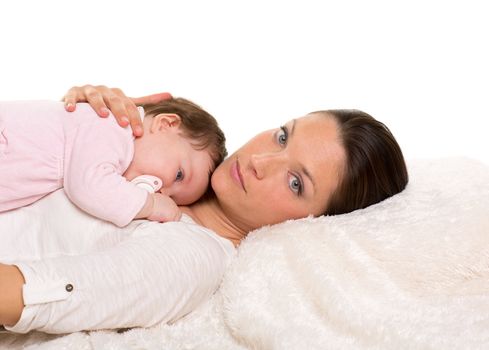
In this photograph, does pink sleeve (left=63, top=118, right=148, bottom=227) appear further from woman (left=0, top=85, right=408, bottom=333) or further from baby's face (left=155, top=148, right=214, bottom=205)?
baby's face (left=155, top=148, right=214, bottom=205)

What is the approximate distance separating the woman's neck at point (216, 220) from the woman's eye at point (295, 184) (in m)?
0.25

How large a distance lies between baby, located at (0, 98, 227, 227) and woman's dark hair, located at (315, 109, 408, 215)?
511 millimetres

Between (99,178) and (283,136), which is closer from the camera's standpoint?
(99,178)

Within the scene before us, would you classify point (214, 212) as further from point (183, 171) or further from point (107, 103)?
point (107, 103)

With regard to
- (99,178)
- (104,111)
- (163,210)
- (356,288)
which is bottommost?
(356,288)

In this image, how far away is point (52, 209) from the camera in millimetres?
1977

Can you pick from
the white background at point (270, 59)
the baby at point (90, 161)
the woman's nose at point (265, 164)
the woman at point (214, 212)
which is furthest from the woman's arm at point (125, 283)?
the white background at point (270, 59)

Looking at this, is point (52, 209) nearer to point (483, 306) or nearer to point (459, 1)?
point (483, 306)

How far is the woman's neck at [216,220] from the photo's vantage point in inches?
92.2

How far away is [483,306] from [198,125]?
1061 millimetres

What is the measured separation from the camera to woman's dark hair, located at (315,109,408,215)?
7.29 ft

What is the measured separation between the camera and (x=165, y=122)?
2.25 metres

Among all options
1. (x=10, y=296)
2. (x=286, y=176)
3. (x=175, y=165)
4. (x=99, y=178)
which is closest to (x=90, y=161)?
(x=99, y=178)

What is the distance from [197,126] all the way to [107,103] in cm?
32
